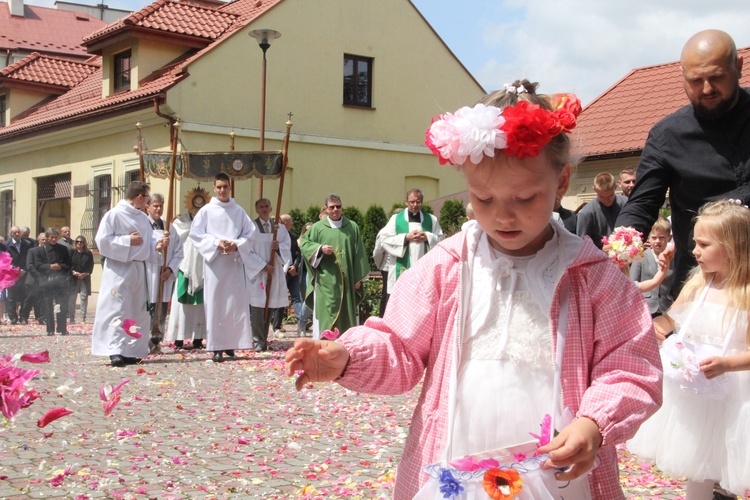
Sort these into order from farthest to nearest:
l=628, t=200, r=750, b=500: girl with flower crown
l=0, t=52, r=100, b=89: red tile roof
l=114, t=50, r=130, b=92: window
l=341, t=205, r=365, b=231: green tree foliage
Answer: l=0, t=52, r=100, b=89: red tile roof < l=114, t=50, r=130, b=92: window < l=341, t=205, r=365, b=231: green tree foliage < l=628, t=200, r=750, b=500: girl with flower crown

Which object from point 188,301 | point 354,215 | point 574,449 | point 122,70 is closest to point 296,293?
point 188,301

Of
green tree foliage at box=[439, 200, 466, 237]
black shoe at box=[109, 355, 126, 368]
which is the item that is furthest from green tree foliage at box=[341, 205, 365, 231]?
black shoe at box=[109, 355, 126, 368]

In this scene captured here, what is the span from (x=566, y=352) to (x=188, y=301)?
455 inches

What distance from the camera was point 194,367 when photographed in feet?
38.9

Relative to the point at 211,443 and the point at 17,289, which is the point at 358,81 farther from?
the point at 211,443

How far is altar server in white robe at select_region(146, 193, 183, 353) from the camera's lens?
1348cm

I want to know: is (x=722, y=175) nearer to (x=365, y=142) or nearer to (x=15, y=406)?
(x=15, y=406)

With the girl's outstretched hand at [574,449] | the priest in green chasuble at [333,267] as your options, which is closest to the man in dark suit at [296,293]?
the priest in green chasuble at [333,267]

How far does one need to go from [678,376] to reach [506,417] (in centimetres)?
225

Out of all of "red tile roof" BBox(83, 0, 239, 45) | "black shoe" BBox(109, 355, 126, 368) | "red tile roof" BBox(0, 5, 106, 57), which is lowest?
"black shoe" BBox(109, 355, 126, 368)

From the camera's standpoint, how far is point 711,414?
461 centimetres

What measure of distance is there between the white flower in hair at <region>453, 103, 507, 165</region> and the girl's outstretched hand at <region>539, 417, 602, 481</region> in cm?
72

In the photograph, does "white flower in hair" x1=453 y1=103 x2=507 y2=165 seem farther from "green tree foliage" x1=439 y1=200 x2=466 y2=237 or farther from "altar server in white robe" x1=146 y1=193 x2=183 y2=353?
"green tree foliage" x1=439 y1=200 x2=466 y2=237

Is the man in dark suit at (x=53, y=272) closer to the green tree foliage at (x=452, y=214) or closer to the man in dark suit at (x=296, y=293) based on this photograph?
the man in dark suit at (x=296, y=293)
